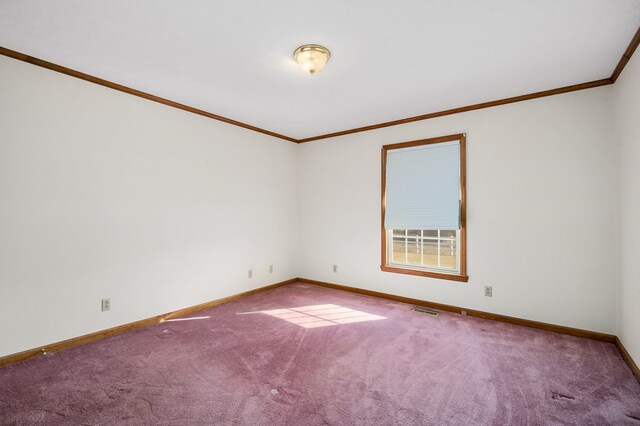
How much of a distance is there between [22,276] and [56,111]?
1537mm

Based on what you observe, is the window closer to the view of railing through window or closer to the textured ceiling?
the view of railing through window

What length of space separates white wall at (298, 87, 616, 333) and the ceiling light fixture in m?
2.16

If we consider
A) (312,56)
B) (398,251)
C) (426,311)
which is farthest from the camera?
(398,251)

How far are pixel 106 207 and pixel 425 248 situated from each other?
13.0ft

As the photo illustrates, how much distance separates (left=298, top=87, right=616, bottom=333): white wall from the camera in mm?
3041

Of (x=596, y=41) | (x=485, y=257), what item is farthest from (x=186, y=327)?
(x=596, y=41)

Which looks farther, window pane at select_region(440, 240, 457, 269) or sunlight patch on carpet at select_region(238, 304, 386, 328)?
window pane at select_region(440, 240, 457, 269)

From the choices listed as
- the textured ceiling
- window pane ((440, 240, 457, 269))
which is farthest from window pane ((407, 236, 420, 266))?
the textured ceiling

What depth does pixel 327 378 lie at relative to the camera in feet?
7.64

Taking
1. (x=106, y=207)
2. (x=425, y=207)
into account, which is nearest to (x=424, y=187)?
(x=425, y=207)

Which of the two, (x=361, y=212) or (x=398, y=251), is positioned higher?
(x=361, y=212)

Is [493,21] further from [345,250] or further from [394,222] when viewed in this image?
[345,250]

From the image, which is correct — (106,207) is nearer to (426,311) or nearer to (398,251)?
(398,251)

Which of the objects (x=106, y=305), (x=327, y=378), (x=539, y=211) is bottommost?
(x=327, y=378)
